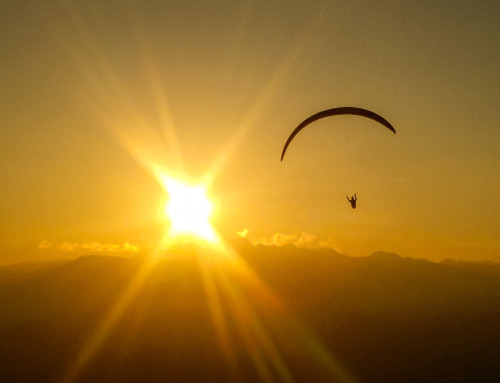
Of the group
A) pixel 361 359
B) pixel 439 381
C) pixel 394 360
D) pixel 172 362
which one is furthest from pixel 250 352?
pixel 439 381

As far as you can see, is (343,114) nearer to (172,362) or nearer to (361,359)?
(172,362)

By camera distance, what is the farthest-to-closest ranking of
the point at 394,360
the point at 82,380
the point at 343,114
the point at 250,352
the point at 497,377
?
the point at 250,352 < the point at 394,360 < the point at 497,377 < the point at 82,380 < the point at 343,114

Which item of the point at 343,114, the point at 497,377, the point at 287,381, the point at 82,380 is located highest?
the point at 343,114

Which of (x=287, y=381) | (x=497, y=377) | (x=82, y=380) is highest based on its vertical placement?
(x=82, y=380)

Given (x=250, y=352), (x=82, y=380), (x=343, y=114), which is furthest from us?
(x=250, y=352)

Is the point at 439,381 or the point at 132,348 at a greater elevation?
the point at 132,348

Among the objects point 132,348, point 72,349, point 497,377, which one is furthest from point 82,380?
point 497,377

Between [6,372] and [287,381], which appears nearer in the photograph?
[287,381]

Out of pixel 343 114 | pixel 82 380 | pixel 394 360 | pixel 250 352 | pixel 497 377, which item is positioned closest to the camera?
pixel 343 114

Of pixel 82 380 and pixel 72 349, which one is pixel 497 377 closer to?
pixel 82 380
